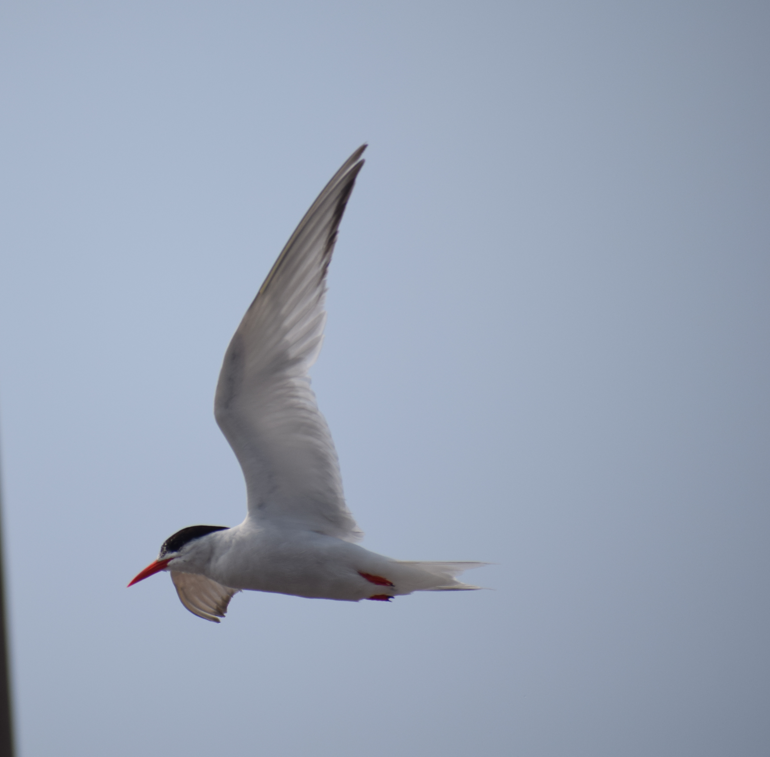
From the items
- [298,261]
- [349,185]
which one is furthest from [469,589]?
[349,185]

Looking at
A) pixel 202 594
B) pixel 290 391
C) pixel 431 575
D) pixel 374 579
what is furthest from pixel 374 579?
pixel 202 594

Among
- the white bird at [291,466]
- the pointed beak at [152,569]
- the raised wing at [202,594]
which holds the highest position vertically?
the white bird at [291,466]

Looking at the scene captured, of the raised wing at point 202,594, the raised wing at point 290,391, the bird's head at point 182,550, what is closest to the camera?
the raised wing at point 290,391

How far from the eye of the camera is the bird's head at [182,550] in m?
1.88

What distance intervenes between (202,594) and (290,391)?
0.89 m

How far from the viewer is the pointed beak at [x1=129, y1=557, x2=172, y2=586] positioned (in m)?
1.93

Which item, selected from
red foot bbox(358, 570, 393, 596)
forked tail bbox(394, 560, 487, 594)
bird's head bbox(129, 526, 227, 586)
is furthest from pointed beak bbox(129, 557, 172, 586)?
forked tail bbox(394, 560, 487, 594)

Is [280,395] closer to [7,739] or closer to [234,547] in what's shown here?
[234,547]

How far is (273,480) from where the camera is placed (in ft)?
6.22

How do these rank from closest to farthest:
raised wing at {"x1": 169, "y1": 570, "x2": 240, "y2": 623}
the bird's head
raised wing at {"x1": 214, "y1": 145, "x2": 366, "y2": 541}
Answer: raised wing at {"x1": 214, "y1": 145, "x2": 366, "y2": 541}, the bird's head, raised wing at {"x1": 169, "y1": 570, "x2": 240, "y2": 623}

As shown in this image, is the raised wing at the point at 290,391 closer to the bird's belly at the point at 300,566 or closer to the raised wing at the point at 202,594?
the bird's belly at the point at 300,566

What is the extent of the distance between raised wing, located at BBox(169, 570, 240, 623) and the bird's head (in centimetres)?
27

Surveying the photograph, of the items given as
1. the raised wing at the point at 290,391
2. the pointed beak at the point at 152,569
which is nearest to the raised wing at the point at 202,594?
the pointed beak at the point at 152,569

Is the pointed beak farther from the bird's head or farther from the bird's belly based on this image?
the bird's belly
